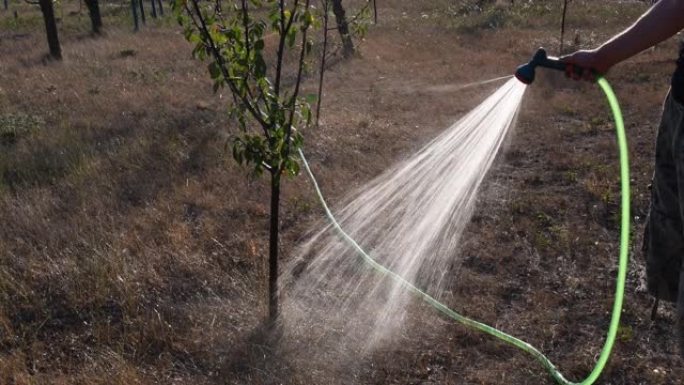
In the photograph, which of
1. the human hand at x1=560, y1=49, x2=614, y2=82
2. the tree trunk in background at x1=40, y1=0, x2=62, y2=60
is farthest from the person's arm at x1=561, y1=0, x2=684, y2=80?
the tree trunk in background at x1=40, y1=0, x2=62, y2=60

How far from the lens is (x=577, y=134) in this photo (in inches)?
280

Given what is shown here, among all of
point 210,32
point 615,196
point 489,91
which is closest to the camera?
point 210,32

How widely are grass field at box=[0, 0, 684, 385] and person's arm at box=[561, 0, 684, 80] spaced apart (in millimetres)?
1648

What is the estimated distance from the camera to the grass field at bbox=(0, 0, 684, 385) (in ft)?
10.1

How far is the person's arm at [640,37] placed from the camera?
77.5 inches

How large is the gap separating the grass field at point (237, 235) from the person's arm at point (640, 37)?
1.65 metres

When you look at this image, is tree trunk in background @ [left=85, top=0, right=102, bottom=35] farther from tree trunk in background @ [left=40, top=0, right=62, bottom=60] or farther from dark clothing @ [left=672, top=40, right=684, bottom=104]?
dark clothing @ [left=672, top=40, right=684, bottom=104]

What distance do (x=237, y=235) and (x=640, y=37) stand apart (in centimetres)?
303

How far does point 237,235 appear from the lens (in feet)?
14.1

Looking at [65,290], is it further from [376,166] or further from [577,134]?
[577,134]

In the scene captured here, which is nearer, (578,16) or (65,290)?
(65,290)

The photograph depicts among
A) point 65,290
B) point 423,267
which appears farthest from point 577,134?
point 65,290

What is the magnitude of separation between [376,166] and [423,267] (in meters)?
2.09

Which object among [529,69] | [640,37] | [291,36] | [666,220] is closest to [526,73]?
[529,69]
